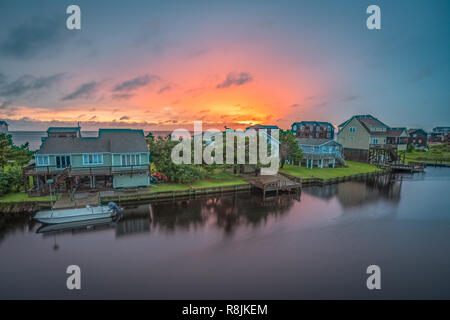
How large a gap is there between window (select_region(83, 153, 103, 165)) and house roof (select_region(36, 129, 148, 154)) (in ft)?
1.66

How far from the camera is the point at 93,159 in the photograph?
1177 inches

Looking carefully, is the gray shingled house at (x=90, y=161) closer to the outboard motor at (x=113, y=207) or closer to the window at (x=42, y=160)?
the window at (x=42, y=160)

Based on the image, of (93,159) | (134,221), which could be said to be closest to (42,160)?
(93,159)

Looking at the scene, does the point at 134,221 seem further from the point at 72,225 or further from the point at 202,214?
the point at 202,214

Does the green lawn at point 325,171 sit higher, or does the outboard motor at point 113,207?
the green lawn at point 325,171

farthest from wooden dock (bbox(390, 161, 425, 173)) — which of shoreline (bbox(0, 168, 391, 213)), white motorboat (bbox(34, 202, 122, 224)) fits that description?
white motorboat (bbox(34, 202, 122, 224))

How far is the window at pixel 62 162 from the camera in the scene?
28609 millimetres

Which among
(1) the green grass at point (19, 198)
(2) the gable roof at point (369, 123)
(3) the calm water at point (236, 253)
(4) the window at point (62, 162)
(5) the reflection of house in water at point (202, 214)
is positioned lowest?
(3) the calm water at point (236, 253)

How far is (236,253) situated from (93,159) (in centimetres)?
2185

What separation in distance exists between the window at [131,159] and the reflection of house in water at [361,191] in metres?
24.9

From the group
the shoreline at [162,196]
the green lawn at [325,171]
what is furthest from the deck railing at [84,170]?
the green lawn at [325,171]

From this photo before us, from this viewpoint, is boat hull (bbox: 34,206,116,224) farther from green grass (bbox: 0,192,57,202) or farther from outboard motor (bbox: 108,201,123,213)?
green grass (bbox: 0,192,57,202)
